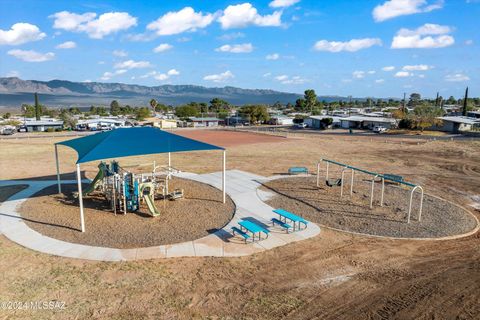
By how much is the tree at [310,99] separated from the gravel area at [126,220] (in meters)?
112

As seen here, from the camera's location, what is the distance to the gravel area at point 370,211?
1225 centimetres

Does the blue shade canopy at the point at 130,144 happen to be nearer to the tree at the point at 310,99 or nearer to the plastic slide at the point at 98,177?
the plastic slide at the point at 98,177

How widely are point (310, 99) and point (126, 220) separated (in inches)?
4625

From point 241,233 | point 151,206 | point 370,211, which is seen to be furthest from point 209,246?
point 370,211

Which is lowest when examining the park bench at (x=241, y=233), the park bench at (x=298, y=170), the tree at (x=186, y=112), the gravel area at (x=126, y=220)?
the gravel area at (x=126, y=220)

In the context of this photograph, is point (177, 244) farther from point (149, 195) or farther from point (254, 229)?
point (149, 195)

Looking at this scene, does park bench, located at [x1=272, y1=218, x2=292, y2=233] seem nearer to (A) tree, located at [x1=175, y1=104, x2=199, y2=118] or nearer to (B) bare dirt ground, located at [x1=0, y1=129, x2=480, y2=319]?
(B) bare dirt ground, located at [x1=0, y1=129, x2=480, y2=319]

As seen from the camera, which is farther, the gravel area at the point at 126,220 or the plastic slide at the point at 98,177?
the plastic slide at the point at 98,177

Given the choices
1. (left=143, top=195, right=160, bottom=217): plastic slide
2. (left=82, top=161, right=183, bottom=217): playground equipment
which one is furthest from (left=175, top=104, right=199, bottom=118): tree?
(left=143, top=195, right=160, bottom=217): plastic slide

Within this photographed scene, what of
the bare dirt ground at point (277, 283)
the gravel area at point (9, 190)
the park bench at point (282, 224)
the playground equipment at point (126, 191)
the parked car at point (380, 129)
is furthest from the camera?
the parked car at point (380, 129)

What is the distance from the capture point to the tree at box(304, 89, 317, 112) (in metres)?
122

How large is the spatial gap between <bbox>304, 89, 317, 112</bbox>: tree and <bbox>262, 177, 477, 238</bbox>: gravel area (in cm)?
10790

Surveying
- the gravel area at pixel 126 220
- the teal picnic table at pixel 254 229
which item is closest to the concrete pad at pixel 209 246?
the gravel area at pixel 126 220

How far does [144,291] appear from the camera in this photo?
794 cm
